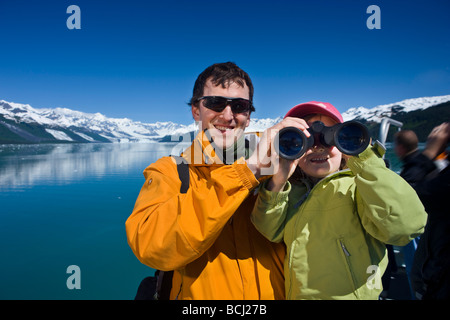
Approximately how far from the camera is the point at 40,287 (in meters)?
4.93

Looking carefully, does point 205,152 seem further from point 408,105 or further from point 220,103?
point 408,105

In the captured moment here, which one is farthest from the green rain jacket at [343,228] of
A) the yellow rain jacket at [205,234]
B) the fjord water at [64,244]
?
the fjord water at [64,244]

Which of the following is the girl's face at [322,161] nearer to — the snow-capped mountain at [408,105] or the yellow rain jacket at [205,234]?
the yellow rain jacket at [205,234]

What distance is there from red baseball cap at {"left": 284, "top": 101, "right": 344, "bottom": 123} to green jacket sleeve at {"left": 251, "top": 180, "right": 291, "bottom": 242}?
467mm

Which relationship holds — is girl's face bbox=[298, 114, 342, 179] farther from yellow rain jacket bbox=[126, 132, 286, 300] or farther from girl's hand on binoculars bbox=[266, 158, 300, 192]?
yellow rain jacket bbox=[126, 132, 286, 300]

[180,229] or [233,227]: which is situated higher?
[180,229]

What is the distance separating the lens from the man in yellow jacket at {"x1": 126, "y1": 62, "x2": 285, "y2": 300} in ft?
3.04

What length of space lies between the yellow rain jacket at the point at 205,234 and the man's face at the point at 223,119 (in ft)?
0.36

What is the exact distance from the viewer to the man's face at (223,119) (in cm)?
135

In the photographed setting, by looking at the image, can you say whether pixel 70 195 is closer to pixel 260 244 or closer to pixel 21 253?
pixel 21 253

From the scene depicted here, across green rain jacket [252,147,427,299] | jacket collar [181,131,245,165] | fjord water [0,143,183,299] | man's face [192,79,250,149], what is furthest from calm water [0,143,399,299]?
green rain jacket [252,147,427,299]
